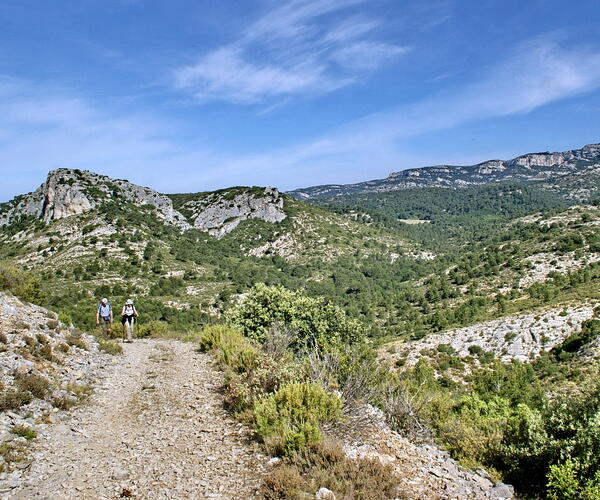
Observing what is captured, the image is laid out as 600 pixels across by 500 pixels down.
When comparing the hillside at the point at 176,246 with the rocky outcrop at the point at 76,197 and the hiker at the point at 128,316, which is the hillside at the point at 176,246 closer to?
the rocky outcrop at the point at 76,197

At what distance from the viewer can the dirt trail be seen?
4844mm

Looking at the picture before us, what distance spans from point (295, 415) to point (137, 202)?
351ft

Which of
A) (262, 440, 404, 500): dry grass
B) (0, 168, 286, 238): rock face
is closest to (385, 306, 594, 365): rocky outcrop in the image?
(262, 440, 404, 500): dry grass

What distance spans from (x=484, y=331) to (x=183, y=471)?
4441 centimetres

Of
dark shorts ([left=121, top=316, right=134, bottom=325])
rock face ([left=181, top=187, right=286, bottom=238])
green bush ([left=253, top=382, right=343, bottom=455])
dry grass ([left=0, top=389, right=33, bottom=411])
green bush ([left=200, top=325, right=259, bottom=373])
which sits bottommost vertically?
green bush ([left=200, top=325, right=259, bottom=373])

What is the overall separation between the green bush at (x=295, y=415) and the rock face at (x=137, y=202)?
96.4 metres

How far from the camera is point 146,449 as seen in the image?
6.00 m

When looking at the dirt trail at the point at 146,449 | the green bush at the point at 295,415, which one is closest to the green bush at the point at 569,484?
the green bush at the point at 295,415

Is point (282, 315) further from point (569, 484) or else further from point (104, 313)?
point (569, 484)

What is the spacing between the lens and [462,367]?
119 ft

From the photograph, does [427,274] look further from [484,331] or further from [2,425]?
[2,425]

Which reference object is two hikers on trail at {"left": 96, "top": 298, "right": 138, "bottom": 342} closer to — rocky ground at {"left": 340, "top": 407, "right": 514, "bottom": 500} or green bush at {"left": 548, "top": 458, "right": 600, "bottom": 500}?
rocky ground at {"left": 340, "top": 407, "right": 514, "bottom": 500}

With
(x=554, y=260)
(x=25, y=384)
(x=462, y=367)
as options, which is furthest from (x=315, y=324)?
(x=554, y=260)

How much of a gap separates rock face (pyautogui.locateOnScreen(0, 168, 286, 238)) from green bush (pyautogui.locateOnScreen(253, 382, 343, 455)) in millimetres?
96427
